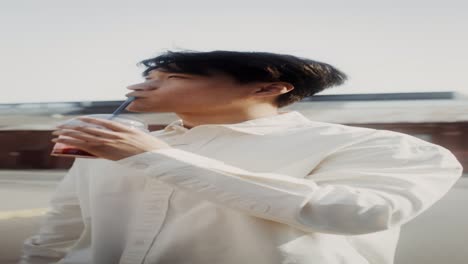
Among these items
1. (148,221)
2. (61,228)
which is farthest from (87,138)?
(61,228)

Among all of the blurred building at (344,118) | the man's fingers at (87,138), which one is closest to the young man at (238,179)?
the man's fingers at (87,138)

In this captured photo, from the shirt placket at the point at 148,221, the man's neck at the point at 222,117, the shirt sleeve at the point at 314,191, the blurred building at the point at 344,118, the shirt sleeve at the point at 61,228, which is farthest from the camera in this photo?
the blurred building at the point at 344,118

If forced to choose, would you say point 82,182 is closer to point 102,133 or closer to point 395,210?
point 102,133

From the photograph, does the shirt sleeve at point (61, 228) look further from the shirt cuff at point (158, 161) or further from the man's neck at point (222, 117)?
the shirt cuff at point (158, 161)

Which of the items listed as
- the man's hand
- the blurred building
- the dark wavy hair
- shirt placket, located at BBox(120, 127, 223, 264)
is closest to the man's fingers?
the man's hand

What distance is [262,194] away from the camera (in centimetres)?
107

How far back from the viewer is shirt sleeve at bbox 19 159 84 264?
1494mm

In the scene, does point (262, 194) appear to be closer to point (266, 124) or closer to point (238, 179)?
point (238, 179)

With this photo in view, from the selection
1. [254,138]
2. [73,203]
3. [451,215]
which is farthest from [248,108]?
[451,215]

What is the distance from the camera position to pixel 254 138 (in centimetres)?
130

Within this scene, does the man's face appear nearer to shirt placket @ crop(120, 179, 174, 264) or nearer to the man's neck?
the man's neck

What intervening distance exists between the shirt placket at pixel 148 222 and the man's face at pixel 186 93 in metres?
0.17

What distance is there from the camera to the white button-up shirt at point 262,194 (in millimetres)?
1066

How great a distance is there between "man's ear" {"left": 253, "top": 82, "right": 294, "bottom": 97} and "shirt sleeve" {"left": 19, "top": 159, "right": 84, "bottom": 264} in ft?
1.65
